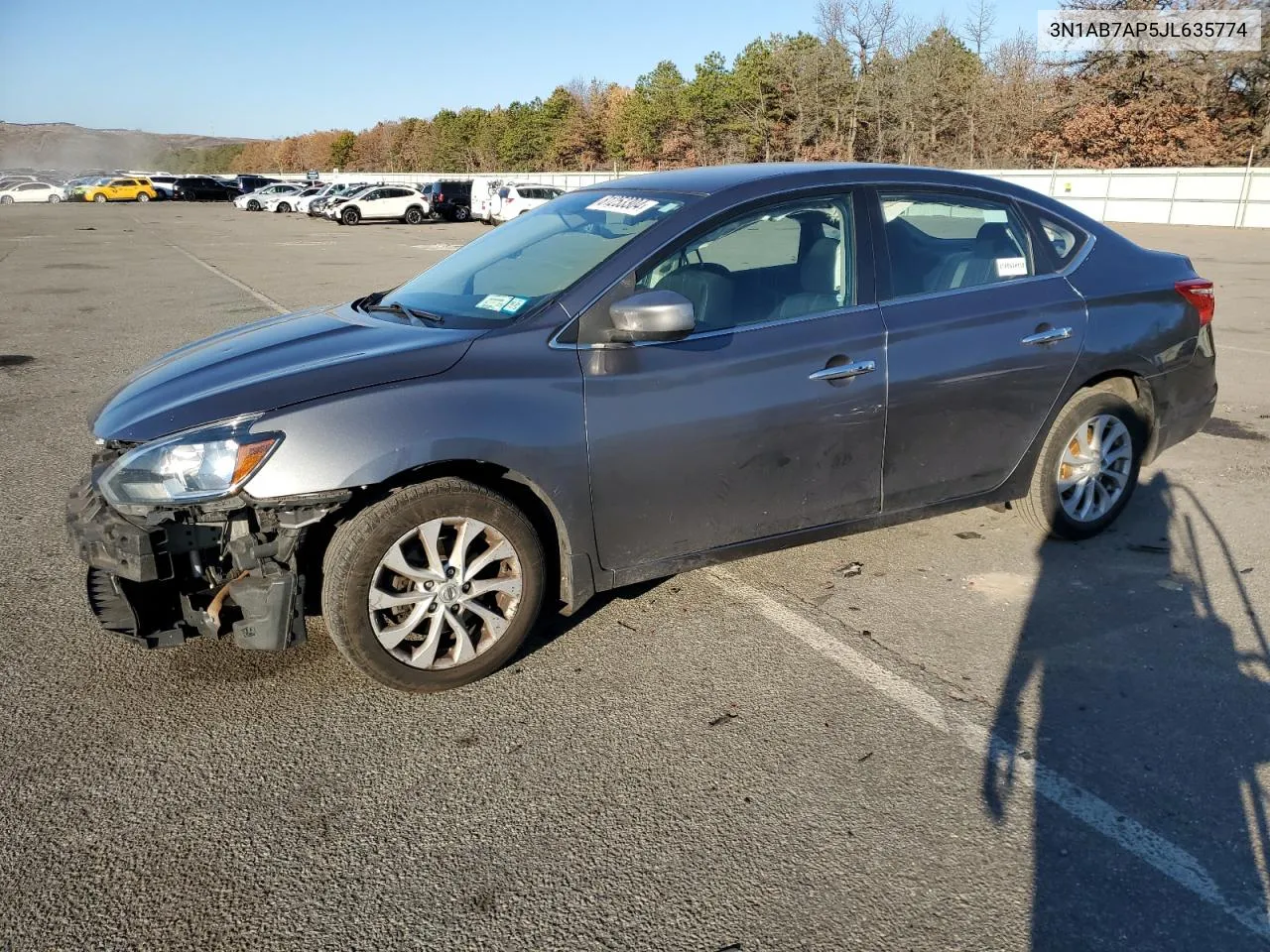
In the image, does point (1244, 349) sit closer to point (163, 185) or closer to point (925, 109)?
point (925, 109)

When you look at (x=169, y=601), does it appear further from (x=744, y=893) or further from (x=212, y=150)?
(x=212, y=150)

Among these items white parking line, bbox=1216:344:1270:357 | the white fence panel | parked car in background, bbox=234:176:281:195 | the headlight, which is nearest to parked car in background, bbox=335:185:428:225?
the white fence panel

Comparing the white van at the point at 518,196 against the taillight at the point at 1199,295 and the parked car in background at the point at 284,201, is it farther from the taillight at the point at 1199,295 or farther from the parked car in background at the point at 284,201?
the taillight at the point at 1199,295

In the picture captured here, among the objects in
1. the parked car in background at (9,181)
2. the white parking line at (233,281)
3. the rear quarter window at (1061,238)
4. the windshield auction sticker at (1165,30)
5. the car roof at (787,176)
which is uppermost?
the windshield auction sticker at (1165,30)

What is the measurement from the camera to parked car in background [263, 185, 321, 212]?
172 feet

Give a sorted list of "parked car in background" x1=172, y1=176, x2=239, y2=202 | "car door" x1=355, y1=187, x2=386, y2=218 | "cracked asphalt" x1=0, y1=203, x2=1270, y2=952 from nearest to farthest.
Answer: "cracked asphalt" x1=0, y1=203, x2=1270, y2=952 < "car door" x1=355, y1=187, x2=386, y2=218 < "parked car in background" x1=172, y1=176, x2=239, y2=202

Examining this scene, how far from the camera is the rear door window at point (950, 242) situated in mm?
4078

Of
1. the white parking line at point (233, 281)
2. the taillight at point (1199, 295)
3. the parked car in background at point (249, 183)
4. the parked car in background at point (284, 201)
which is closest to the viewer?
the taillight at point (1199, 295)

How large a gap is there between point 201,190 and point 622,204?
2799 inches

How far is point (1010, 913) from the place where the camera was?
7.72 feet

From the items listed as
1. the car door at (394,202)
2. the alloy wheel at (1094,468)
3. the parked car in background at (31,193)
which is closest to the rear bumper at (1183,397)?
the alloy wheel at (1094,468)

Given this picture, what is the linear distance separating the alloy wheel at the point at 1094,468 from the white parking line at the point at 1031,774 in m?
1.64

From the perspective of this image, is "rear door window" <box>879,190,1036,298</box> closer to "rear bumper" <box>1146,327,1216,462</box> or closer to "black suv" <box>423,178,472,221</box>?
"rear bumper" <box>1146,327,1216,462</box>

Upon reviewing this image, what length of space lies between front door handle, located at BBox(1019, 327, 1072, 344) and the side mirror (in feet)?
5.73
